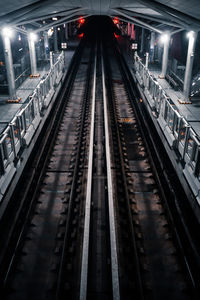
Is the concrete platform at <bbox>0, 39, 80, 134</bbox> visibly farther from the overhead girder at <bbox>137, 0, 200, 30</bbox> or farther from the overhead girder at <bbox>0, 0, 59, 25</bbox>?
the overhead girder at <bbox>137, 0, 200, 30</bbox>

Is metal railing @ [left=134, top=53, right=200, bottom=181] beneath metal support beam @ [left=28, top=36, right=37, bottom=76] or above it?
beneath

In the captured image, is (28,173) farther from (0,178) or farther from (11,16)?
(11,16)

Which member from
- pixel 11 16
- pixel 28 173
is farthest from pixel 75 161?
pixel 11 16

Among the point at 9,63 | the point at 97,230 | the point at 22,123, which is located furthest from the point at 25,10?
the point at 97,230

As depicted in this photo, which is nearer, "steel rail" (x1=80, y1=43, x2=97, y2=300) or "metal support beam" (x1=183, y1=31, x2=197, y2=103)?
"steel rail" (x1=80, y1=43, x2=97, y2=300)

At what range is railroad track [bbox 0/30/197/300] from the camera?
14.6ft

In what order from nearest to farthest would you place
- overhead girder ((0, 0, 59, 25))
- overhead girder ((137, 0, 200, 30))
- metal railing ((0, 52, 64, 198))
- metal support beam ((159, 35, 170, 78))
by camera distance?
metal railing ((0, 52, 64, 198))
overhead girder ((137, 0, 200, 30))
overhead girder ((0, 0, 59, 25))
metal support beam ((159, 35, 170, 78))

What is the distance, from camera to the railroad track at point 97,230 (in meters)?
4.45

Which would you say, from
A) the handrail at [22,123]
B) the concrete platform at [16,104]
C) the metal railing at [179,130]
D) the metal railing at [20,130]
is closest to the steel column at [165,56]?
the metal railing at [179,130]

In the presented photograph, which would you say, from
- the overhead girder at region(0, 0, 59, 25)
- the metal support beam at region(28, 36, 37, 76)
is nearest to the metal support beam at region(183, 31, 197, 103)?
the overhead girder at region(0, 0, 59, 25)

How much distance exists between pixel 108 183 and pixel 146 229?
163 cm

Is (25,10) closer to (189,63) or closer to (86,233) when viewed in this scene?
(189,63)

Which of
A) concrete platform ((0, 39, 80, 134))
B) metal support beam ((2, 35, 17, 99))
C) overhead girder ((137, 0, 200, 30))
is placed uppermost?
overhead girder ((137, 0, 200, 30))

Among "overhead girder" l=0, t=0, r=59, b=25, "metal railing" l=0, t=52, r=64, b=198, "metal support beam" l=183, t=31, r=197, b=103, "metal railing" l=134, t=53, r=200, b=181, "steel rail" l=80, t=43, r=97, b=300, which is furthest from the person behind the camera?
"metal support beam" l=183, t=31, r=197, b=103
